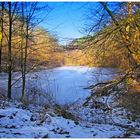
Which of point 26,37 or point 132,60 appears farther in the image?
point 26,37

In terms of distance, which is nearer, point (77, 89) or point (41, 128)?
point (41, 128)

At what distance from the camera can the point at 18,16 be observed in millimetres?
14516

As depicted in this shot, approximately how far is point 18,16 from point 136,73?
557 centimetres

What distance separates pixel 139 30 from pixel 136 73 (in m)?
1.86

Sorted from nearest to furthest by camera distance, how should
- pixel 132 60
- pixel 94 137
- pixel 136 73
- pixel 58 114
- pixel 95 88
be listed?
pixel 94 137
pixel 58 114
pixel 136 73
pixel 132 60
pixel 95 88

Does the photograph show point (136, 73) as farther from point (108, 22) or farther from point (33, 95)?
point (33, 95)

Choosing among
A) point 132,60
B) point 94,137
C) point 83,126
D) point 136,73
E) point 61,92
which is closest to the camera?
point 94,137

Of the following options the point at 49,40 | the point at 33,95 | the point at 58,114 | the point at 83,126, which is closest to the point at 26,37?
the point at 49,40

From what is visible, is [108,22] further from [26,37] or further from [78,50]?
[26,37]

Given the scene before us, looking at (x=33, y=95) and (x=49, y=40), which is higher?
(x=49, y=40)

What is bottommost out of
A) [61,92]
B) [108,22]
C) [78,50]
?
[61,92]

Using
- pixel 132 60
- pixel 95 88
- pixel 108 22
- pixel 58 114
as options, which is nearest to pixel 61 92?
pixel 95 88

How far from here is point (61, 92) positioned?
1783 centimetres

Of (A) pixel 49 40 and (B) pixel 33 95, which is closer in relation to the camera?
(B) pixel 33 95
